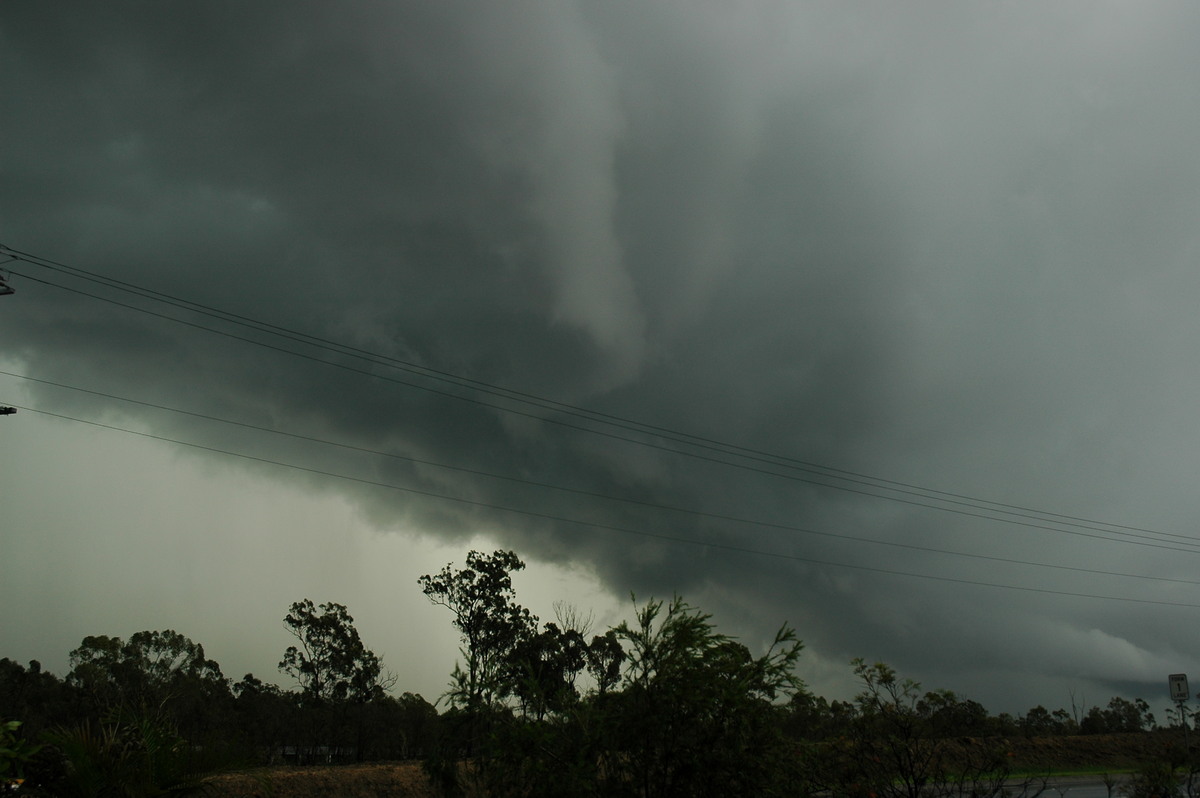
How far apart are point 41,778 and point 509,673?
7607 mm

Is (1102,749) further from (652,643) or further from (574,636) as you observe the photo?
(652,643)

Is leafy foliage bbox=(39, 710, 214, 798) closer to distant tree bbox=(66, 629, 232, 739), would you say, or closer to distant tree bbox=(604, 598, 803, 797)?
distant tree bbox=(604, 598, 803, 797)

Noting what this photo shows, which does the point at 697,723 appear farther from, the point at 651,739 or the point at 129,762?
the point at 129,762

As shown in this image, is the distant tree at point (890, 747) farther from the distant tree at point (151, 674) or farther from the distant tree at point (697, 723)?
the distant tree at point (151, 674)

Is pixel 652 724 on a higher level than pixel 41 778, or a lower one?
higher

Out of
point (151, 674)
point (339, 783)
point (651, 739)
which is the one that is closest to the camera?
point (651, 739)

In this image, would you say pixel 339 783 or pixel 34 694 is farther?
pixel 34 694

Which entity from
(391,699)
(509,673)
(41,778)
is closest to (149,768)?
(41,778)

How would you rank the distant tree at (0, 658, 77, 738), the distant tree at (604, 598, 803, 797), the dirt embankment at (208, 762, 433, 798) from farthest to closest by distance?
the distant tree at (0, 658, 77, 738)
the dirt embankment at (208, 762, 433, 798)
the distant tree at (604, 598, 803, 797)

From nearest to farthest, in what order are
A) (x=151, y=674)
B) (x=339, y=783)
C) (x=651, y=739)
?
(x=651, y=739) → (x=339, y=783) → (x=151, y=674)

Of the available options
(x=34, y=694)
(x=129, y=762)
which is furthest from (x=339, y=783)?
(x=34, y=694)

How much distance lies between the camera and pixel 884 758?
45.0 ft

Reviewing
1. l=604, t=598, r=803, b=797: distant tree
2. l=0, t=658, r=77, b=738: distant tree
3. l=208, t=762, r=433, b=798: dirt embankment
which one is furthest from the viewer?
l=0, t=658, r=77, b=738: distant tree

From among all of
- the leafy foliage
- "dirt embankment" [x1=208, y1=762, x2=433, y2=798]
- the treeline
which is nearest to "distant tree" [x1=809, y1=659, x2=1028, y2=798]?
the treeline
